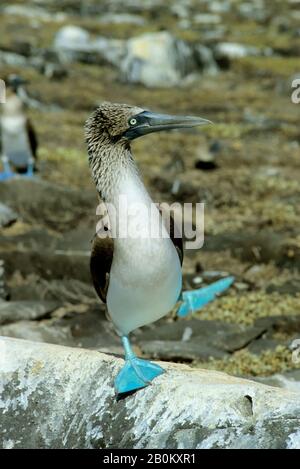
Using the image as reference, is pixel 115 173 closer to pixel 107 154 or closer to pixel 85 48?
pixel 107 154

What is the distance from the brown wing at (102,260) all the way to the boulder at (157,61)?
77.5 ft

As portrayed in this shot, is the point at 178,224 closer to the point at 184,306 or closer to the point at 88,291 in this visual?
the point at 184,306

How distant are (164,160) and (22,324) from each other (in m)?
8.65

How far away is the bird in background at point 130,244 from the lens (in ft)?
→ 16.5

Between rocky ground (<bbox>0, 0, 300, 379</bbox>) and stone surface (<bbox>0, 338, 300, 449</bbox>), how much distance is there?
2508 mm

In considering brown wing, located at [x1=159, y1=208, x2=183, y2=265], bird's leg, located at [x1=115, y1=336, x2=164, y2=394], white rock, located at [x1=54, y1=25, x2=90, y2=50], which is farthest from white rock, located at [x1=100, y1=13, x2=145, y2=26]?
bird's leg, located at [x1=115, y1=336, x2=164, y2=394]

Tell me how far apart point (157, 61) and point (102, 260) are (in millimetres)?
24887

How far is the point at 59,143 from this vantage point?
18.4 metres

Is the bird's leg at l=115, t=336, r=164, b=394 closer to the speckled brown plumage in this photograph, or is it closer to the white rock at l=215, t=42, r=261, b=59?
the speckled brown plumage

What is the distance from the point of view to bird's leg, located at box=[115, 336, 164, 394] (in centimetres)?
495

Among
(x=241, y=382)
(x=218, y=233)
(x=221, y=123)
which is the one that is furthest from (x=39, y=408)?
(x=221, y=123)

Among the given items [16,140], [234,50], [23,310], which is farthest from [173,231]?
[234,50]

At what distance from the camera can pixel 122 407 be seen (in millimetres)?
5000

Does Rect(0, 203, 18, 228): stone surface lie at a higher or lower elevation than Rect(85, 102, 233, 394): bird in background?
lower
